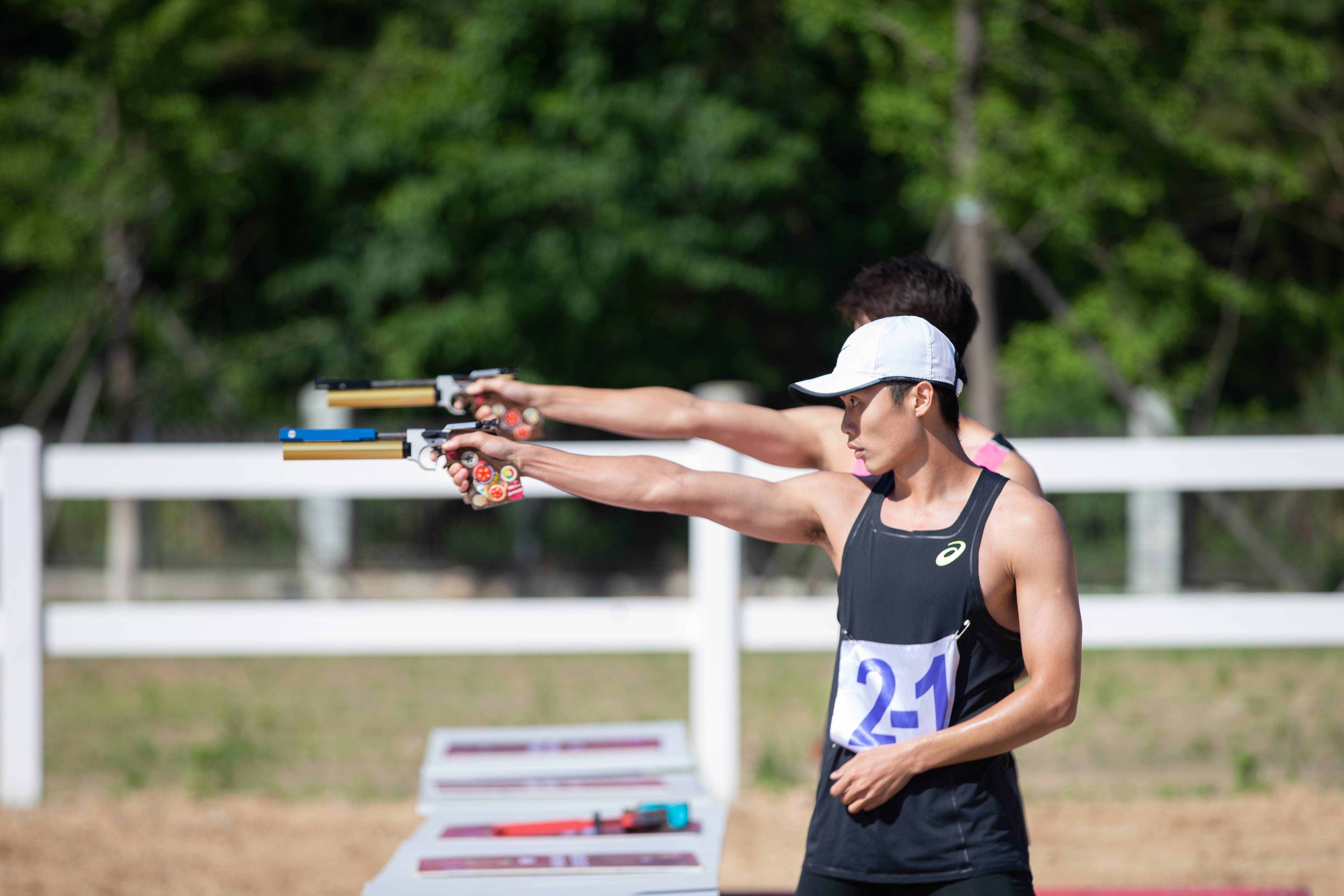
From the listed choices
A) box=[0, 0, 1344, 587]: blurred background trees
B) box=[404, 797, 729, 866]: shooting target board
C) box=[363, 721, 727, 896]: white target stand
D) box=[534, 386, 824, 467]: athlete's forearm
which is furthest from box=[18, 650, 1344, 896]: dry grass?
box=[0, 0, 1344, 587]: blurred background trees

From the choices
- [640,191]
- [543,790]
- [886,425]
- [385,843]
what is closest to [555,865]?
[543,790]

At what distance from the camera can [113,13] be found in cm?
1166

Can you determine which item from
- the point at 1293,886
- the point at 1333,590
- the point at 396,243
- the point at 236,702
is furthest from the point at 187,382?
the point at 1293,886

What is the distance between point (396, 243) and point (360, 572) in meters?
4.71

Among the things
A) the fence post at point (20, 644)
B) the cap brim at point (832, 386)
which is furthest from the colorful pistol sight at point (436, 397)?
the fence post at point (20, 644)

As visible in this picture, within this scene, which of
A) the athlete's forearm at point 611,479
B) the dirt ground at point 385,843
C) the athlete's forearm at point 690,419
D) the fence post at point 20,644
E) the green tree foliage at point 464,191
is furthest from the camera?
the green tree foliage at point 464,191

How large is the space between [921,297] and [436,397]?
1118 millimetres

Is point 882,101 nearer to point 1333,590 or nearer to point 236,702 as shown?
point 1333,590

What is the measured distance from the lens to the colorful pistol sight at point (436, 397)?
278 centimetres

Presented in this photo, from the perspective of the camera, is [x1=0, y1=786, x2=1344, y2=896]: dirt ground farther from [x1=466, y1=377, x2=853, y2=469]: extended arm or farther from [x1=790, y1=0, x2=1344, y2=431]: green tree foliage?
[x1=790, y1=0, x2=1344, y2=431]: green tree foliage

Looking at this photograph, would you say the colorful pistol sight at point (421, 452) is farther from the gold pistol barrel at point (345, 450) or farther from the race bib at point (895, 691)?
the race bib at point (895, 691)

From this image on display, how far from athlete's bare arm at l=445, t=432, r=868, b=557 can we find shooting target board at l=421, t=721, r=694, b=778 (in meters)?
1.33

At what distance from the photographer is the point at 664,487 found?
2.46 m

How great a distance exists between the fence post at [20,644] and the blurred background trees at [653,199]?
468 cm
